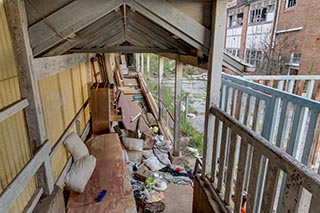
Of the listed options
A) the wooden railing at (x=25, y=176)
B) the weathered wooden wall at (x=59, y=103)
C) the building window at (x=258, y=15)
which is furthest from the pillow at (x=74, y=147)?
the building window at (x=258, y=15)

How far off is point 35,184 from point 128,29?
2293 millimetres

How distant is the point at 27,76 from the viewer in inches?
68.9

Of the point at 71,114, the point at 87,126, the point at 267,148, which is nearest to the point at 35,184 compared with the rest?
the point at 71,114

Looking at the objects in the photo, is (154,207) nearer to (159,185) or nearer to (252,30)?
(159,185)

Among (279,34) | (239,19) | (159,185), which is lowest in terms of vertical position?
(159,185)

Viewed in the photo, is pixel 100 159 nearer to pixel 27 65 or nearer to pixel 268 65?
pixel 27 65

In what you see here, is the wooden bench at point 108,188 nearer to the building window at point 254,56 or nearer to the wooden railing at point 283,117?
the wooden railing at point 283,117

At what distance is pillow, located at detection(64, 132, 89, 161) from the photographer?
300 centimetres

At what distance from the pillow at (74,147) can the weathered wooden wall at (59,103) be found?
0.09 meters

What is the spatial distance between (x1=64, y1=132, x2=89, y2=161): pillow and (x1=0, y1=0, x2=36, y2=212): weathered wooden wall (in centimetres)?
119

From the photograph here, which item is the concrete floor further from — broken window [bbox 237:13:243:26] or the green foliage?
broken window [bbox 237:13:243:26]

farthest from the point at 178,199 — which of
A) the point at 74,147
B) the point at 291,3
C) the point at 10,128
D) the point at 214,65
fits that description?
the point at 291,3

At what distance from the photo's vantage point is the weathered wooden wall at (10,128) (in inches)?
60.1

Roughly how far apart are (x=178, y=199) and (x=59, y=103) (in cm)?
264
